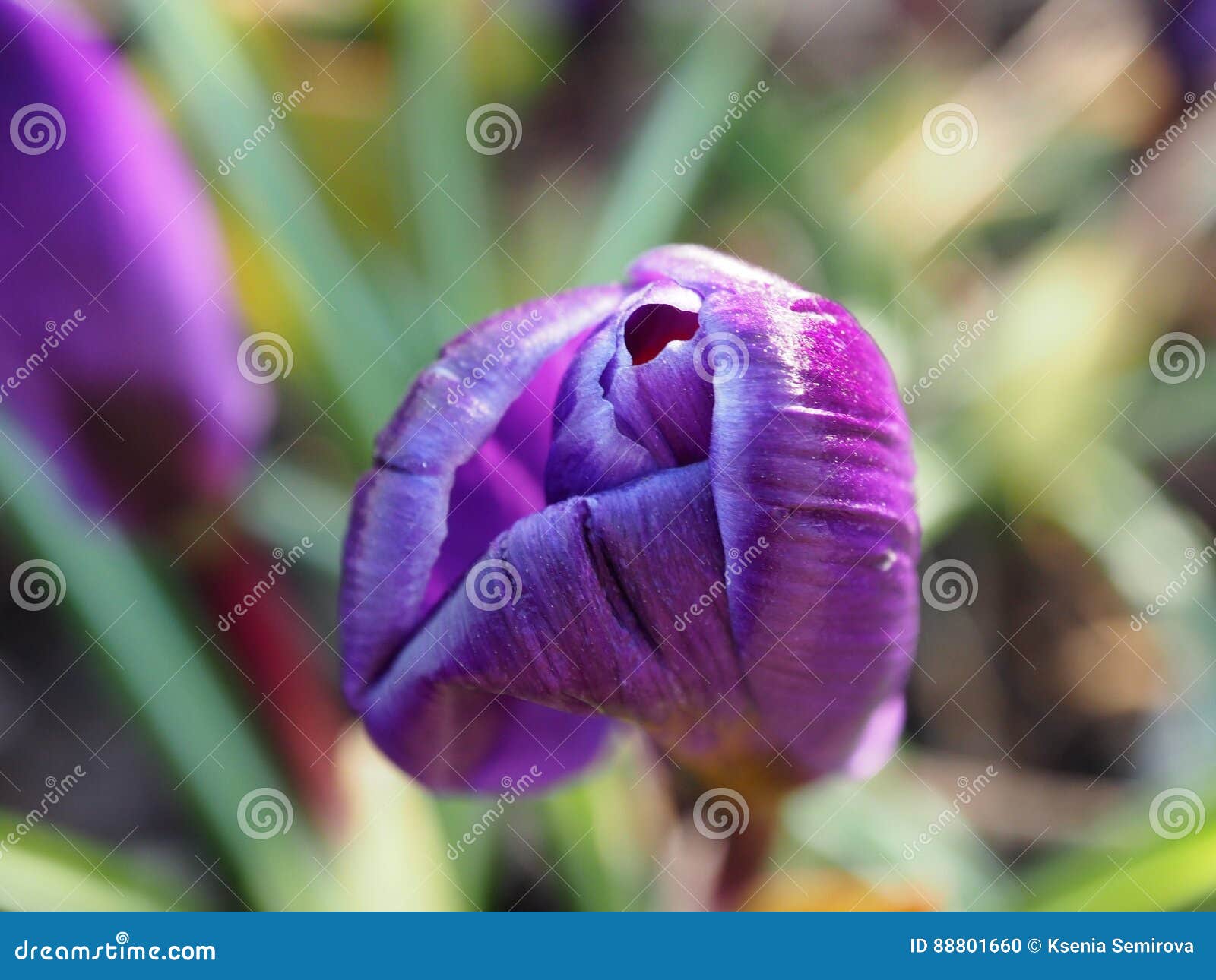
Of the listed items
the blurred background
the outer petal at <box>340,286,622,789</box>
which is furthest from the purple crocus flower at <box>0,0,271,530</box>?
the outer petal at <box>340,286,622,789</box>

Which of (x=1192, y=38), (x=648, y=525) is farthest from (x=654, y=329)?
(x=1192, y=38)

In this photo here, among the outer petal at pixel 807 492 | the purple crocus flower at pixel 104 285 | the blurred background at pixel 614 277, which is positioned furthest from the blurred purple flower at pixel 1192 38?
the purple crocus flower at pixel 104 285

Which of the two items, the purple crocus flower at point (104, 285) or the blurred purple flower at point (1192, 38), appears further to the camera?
the blurred purple flower at point (1192, 38)

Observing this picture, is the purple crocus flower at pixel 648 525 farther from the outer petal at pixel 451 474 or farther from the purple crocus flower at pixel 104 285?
the purple crocus flower at pixel 104 285

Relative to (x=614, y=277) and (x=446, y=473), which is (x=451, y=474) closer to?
(x=446, y=473)

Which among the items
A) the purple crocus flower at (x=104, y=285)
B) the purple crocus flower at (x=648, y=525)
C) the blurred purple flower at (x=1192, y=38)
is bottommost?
the purple crocus flower at (x=104, y=285)
